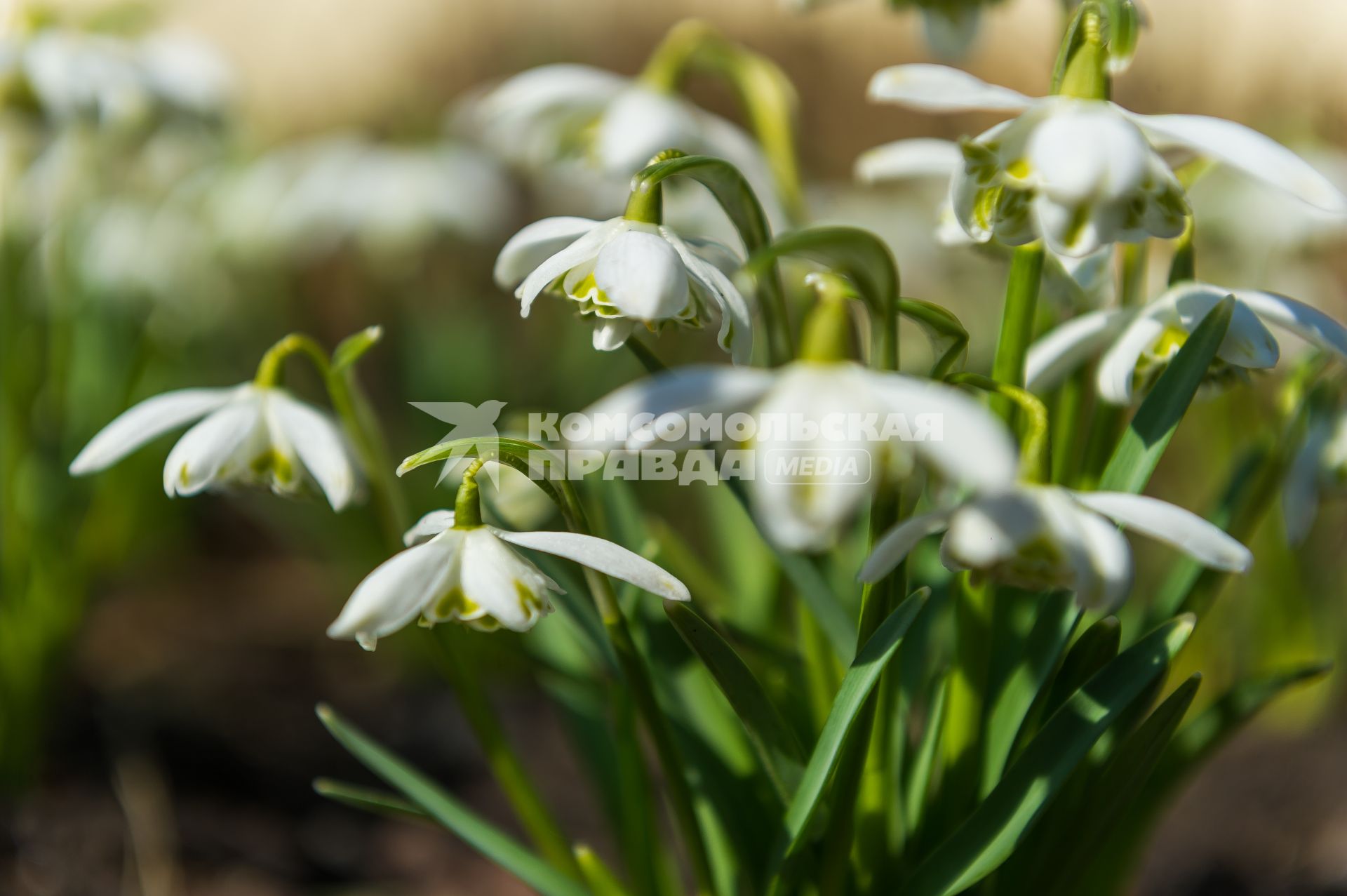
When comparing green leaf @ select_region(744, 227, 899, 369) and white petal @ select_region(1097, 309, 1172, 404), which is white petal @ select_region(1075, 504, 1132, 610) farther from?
white petal @ select_region(1097, 309, 1172, 404)

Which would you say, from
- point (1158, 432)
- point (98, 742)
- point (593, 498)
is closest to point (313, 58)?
point (98, 742)

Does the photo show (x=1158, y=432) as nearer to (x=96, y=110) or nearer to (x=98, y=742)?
(x=96, y=110)

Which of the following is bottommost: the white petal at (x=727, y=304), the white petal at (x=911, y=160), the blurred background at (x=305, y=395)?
the blurred background at (x=305, y=395)

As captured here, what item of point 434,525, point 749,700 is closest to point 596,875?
point 749,700

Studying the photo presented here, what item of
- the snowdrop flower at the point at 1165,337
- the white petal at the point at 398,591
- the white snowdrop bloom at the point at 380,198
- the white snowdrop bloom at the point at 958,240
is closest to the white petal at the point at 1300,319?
the snowdrop flower at the point at 1165,337

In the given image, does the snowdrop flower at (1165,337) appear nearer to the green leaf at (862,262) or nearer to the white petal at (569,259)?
the green leaf at (862,262)

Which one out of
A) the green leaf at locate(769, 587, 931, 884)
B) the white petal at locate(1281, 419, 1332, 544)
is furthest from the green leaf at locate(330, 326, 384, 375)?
the white petal at locate(1281, 419, 1332, 544)

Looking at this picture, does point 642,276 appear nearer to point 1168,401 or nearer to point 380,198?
point 1168,401
